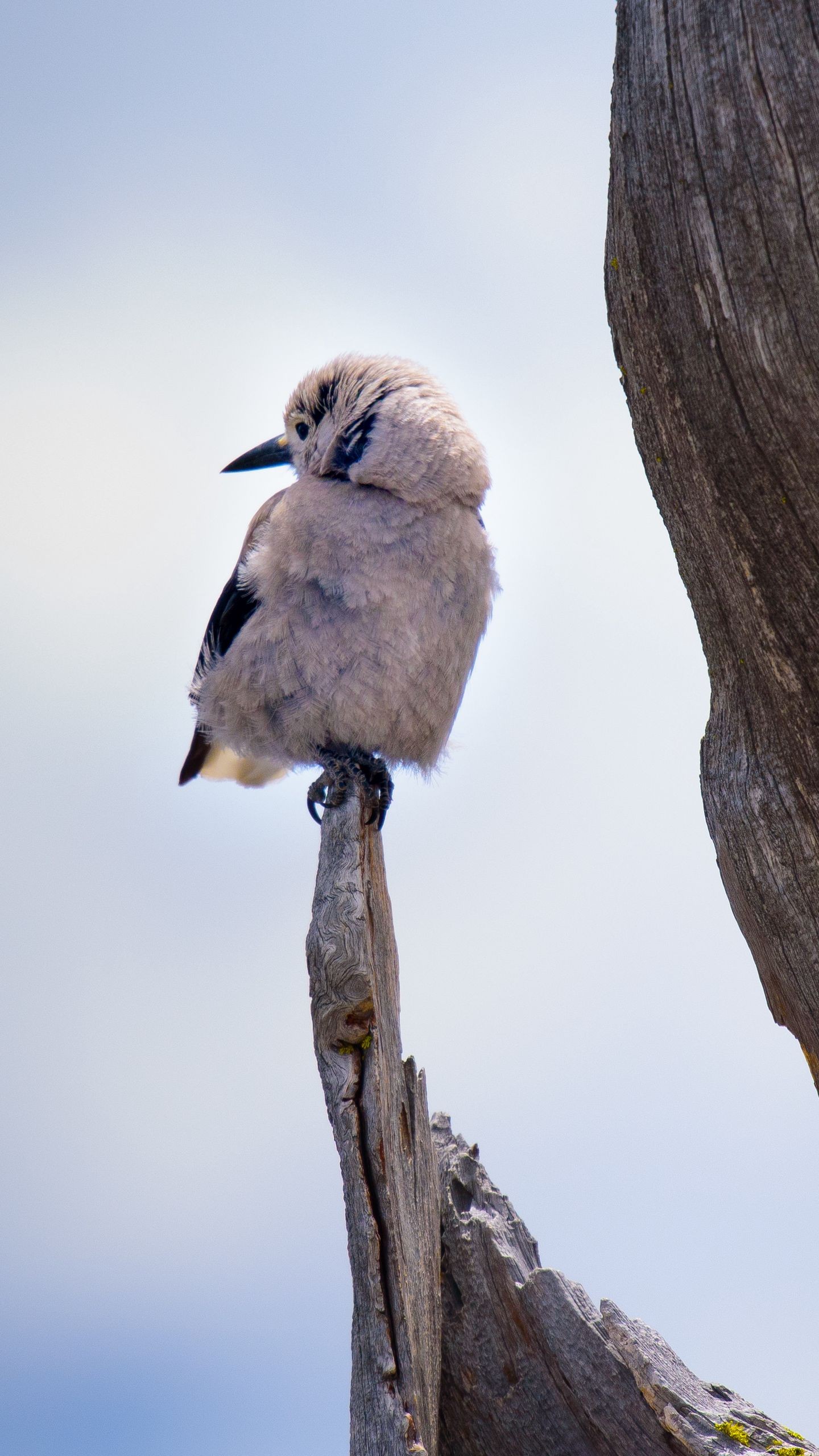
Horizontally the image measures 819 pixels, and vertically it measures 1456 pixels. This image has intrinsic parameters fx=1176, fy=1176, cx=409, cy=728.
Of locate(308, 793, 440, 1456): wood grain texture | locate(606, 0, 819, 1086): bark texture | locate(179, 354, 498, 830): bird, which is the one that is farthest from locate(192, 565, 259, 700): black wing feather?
locate(606, 0, 819, 1086): bark texture

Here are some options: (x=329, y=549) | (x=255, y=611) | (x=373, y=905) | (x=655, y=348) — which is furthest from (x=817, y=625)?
(x=255, y=611)

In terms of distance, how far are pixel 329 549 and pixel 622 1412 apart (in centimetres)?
287

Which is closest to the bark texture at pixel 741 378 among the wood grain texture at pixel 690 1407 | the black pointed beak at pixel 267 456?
the wood grain texture at pixel 690 1407

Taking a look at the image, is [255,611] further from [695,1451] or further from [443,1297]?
[695,1451]

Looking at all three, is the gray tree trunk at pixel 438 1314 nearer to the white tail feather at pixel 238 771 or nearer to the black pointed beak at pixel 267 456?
the white tail feather at pixel 238 771

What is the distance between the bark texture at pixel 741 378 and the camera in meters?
2.67

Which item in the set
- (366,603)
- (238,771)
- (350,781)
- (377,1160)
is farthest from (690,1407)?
(238,771)

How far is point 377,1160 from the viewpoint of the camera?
10.5ft

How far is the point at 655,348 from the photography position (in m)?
2.92

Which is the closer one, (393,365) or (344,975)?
(344,975)

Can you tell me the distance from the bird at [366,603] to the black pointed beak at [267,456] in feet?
1.89

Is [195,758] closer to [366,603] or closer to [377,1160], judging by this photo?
[366,603]

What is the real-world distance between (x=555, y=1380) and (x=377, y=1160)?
0.92 metres

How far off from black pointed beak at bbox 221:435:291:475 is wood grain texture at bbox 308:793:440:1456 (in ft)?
7.48
